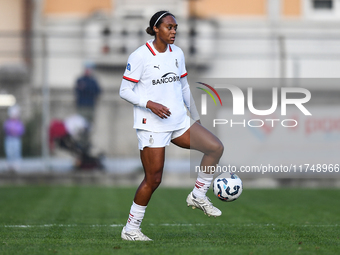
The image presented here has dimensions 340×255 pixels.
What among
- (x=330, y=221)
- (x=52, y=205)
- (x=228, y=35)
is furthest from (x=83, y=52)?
(x=330, y=221)

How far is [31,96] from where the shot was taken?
14828mm

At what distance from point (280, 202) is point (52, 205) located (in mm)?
3954

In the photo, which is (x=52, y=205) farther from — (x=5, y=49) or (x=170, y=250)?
(x=5, y=49)

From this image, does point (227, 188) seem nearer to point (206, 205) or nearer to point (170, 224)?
point (206, 205)

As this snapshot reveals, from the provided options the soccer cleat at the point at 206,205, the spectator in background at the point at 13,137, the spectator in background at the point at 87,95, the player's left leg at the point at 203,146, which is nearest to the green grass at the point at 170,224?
the soccer cleat at the point at 206,205

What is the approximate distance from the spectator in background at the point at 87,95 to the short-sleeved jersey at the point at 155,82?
8674 mm

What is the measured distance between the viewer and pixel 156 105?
580cm

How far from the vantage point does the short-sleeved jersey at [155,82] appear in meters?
5.91

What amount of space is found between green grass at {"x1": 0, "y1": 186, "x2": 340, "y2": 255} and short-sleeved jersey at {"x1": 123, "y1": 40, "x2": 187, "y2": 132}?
3.95ft

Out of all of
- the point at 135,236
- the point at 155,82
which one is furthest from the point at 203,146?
the point at 135,236

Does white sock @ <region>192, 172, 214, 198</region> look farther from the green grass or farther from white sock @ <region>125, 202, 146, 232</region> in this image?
white sock @ <region>125, 202, 146, 232</region>

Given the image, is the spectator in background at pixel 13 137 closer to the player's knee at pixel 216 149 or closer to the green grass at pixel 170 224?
the green grass at pixel 170 224

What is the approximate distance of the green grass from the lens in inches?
221

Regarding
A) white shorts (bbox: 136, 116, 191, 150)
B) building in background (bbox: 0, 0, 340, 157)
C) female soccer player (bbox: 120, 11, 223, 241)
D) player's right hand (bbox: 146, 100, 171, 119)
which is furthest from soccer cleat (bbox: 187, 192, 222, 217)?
building in background (bbox: 0, 0, 340, 157)
